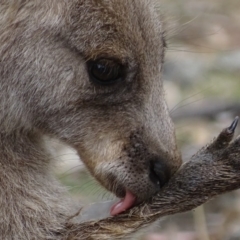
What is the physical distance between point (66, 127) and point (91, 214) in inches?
47.4

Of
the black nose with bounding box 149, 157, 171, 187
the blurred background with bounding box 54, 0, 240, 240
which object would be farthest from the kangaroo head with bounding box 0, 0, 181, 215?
the blurred background with bounding box 54, 0, 240, 240

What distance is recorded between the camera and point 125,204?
4.63 meters

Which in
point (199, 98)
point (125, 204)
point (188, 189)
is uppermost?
point (188, 189)

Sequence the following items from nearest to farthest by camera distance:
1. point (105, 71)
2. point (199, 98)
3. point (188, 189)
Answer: point (188, 189), point (105, 71), point (199, 98)

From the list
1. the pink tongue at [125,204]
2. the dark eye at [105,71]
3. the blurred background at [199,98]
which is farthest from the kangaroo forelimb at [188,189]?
the dark eye at [105,71]

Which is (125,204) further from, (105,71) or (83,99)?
(105,71)

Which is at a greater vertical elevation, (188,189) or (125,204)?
(188,189)

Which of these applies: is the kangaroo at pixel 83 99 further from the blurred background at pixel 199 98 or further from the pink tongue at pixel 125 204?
the blurred background at pixel 199 98

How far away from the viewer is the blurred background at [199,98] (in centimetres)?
619

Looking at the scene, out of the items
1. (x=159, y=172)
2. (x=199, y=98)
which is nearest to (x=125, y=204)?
(x=159, y=172)

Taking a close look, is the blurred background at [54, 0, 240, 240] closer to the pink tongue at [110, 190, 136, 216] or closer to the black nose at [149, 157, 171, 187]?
the pink tongue at [110, 190, 136, 216]

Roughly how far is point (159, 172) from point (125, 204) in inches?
9.5

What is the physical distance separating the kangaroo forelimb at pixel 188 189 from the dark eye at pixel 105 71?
21.3 inches

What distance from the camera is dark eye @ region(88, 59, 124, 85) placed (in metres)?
4.58
